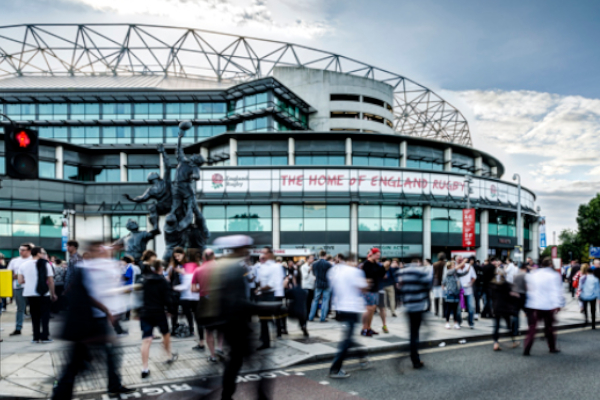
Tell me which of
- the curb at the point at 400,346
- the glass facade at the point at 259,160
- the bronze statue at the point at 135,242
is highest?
the glass facade at the point at 259,160

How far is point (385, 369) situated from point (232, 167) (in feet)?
104

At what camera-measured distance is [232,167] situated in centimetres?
3712

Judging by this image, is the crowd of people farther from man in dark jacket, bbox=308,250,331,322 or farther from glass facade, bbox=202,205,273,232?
glass facade, bbox=202,205,273,232

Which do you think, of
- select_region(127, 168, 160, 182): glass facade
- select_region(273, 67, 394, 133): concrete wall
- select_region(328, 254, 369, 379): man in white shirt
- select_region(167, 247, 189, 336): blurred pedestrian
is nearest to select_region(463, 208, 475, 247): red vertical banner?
select_region(273, 67, 394, 133): concrete wall

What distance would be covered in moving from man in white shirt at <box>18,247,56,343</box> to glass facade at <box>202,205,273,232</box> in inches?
1105

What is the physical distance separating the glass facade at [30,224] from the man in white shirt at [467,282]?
128 feet

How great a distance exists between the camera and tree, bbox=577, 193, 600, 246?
62.3 meters

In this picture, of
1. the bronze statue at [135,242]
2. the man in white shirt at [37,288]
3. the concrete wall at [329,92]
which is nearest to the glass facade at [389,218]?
the concrete wall at [329,92]

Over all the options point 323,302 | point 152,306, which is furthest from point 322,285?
point 152,306

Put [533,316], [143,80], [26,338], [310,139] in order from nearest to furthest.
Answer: [533,316] < [26,338] < [310,139] < [143,80]

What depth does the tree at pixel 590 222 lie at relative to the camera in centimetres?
6228

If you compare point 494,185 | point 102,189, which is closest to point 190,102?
point 102,189

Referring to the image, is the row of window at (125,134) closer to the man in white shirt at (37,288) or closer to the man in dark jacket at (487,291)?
the man in dark jacket at (487,291)

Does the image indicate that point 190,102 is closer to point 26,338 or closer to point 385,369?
point 26,338
